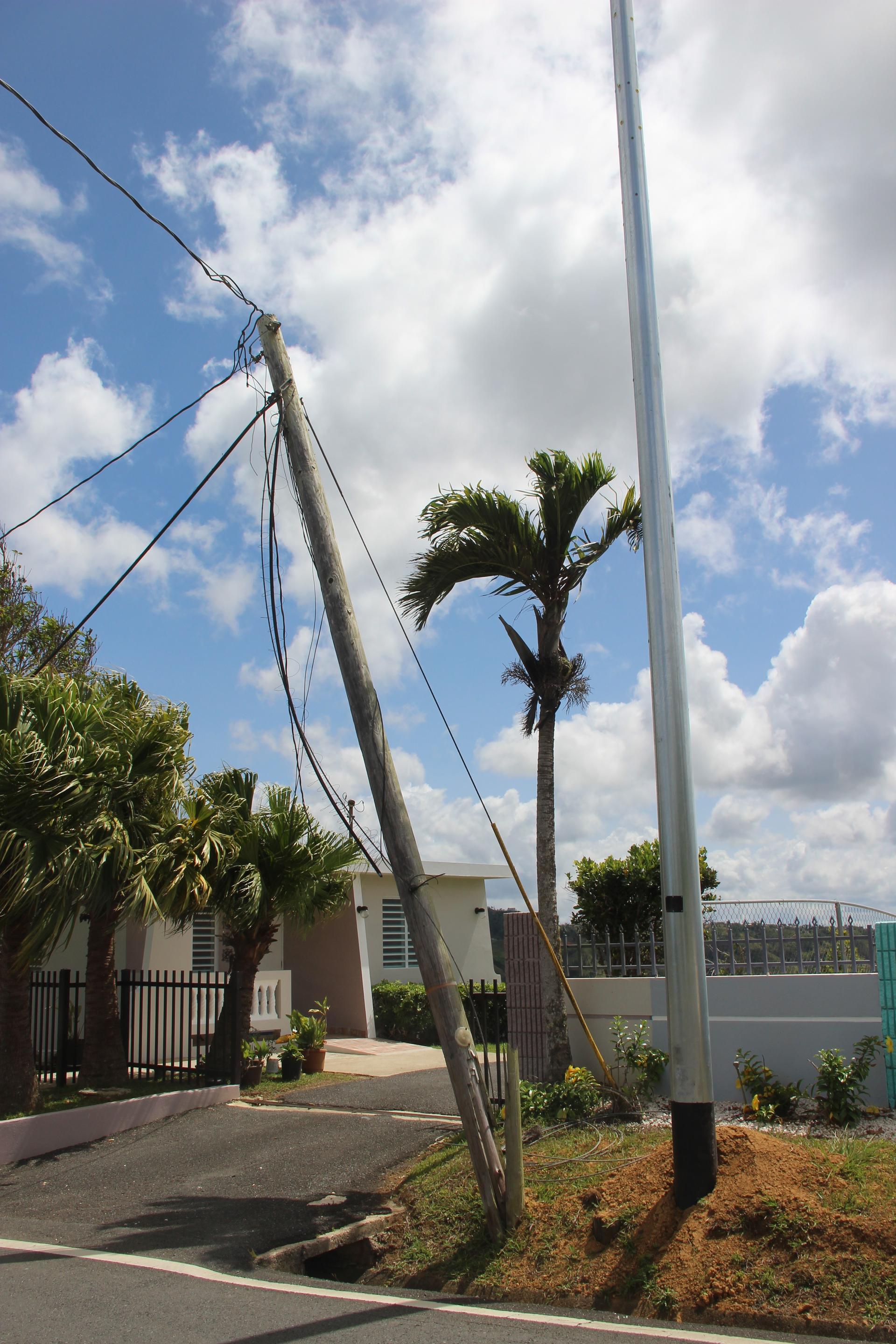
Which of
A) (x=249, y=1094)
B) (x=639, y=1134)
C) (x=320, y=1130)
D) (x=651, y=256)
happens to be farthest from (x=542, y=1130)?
(x=651, y=256)

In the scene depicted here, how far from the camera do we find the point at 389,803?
23.6 feet

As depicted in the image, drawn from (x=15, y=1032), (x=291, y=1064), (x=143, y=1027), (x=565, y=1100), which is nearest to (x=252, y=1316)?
(x=565, y=1100)

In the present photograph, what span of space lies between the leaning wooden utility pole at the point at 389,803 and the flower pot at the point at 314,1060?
7180 mm

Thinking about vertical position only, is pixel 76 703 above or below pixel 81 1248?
above

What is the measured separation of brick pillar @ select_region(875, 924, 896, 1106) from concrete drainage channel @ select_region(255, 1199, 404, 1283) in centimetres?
474

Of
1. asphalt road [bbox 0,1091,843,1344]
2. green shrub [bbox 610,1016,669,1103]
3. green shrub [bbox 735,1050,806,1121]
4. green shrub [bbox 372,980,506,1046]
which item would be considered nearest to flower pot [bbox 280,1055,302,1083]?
asphalt road [bbox 0,1091,843,1344]

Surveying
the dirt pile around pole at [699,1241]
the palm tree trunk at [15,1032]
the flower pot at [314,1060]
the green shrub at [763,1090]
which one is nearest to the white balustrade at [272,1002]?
the flower pot at [314,1060]

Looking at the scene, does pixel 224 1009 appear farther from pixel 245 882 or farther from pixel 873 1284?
pixel 873 1284

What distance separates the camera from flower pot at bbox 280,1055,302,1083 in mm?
13312

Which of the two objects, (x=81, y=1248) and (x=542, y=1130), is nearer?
(x=81, y=1248)

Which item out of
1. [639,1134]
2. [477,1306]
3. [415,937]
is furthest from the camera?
[639,1134]

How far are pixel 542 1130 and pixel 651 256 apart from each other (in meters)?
7.39

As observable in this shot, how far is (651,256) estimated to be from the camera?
7441 mm

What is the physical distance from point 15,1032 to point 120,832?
2368 mm
